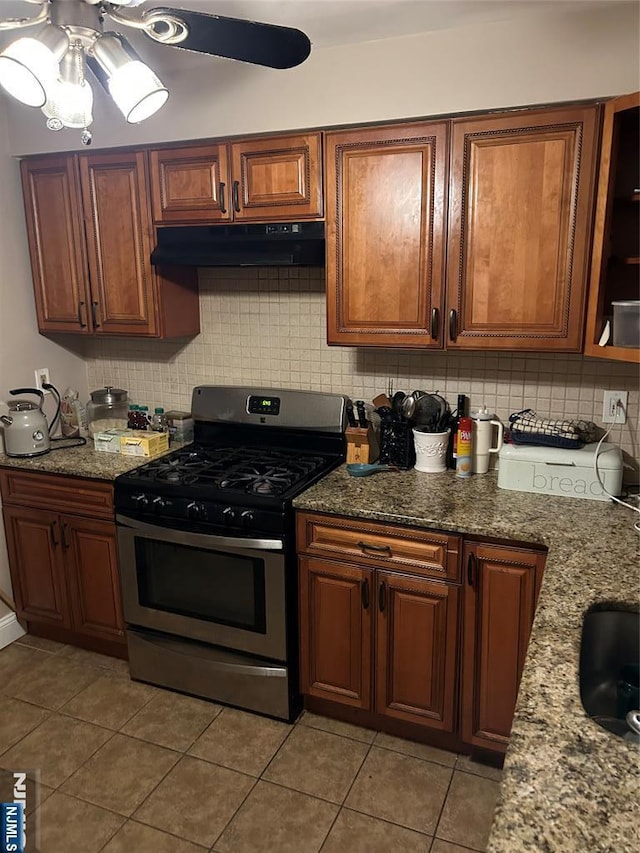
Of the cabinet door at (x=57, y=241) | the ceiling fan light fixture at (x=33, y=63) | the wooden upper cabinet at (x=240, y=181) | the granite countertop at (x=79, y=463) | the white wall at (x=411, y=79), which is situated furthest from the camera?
the cabinet door at (x=57, y=241)

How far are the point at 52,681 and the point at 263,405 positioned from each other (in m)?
1.50

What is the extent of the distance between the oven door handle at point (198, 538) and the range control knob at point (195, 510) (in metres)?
0.07

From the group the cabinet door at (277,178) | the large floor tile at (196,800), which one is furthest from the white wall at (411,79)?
the large floor tile at (196,800)

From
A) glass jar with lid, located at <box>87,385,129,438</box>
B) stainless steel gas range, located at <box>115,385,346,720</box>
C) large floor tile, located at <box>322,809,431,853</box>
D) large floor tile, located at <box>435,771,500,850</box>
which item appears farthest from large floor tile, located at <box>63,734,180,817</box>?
glass jar with lid, located at <box>87,385,129,438</box>

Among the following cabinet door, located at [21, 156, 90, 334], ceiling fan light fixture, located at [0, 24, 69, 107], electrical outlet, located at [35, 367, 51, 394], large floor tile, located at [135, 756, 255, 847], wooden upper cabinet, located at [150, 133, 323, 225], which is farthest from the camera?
electrical outlet, located at [35, 367, 51, 394]

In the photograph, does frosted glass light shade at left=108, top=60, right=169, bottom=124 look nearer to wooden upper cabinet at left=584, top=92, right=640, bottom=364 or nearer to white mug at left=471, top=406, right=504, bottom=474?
wooden upper cabinet at left=584, top=92, right=640, bottom=364

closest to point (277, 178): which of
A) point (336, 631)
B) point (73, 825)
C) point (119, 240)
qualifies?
point (119, 240)

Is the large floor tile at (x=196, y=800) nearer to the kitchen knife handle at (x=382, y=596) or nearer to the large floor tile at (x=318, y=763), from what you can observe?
the large floor tile at (x=318, y=763)

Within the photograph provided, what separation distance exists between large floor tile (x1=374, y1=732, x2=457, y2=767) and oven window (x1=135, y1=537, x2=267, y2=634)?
1.99ft

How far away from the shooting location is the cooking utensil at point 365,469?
2504 mm

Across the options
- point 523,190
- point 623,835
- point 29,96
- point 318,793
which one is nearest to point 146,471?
point 318,793

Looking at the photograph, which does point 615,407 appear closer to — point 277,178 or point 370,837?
point 277,178

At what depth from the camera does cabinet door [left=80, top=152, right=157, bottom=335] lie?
2678 mm

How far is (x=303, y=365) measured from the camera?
2.90 metres
